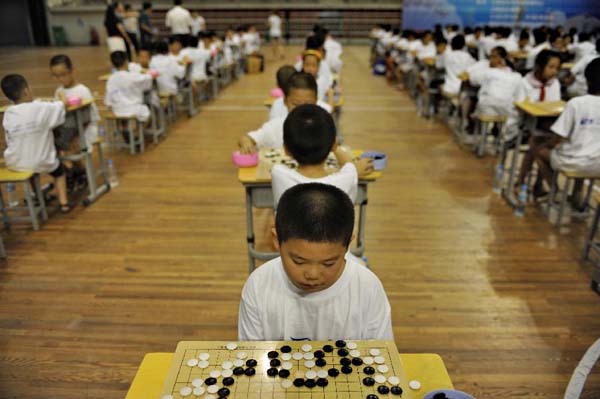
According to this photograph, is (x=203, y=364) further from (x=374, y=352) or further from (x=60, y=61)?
(x=60, y=61)

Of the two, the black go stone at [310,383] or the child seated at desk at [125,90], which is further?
the child seated at desk at [125,90]

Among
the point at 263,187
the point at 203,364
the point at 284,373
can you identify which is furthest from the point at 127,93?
the point at 284,373

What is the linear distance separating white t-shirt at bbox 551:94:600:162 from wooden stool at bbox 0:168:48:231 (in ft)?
12.8

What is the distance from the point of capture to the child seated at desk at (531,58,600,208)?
3.44m

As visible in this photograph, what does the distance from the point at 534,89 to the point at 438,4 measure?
11286mm

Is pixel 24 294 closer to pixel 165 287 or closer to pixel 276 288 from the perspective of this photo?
pixel 165 287

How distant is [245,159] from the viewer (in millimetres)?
2771

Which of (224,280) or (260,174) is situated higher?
(260,174)

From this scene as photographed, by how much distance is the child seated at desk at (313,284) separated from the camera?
118cm

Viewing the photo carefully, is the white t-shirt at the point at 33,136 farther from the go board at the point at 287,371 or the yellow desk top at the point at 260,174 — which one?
the go board at the point at 287,371

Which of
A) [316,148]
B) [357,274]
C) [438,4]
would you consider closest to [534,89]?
[316,148]

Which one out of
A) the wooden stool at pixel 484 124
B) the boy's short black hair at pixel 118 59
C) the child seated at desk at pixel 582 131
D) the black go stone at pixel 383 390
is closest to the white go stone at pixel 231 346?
the black go stone at pixel 383 390

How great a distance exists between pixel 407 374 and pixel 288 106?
2175 mm

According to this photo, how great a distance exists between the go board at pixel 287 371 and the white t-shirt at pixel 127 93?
4809mm
